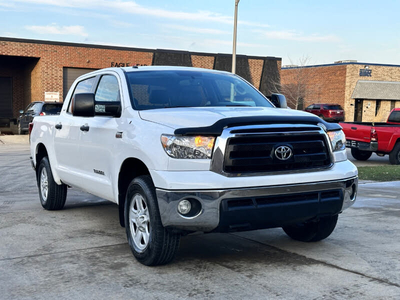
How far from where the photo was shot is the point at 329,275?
471 centimetres

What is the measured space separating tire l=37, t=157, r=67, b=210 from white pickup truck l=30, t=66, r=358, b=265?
1.83 metres

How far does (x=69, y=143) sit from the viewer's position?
6996 millimetres

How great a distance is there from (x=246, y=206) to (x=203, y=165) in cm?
50

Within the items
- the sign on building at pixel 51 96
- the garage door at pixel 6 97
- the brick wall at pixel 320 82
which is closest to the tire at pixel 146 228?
the sign on building at pixel 51 96

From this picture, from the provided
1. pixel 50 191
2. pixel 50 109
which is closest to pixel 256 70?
pixel 50 109

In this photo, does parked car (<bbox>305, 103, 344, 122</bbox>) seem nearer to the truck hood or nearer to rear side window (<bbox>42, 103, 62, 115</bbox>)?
rear side window (<bbox>42, 103, 62, 115</bbox>)

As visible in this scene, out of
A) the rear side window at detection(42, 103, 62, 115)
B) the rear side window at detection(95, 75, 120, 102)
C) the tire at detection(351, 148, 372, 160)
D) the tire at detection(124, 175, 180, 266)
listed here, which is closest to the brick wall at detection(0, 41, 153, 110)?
the rear side window at detection(42, 103, 62, 115)

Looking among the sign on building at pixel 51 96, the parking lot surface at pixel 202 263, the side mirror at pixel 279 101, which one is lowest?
the parking lot surface at pixel 202 263

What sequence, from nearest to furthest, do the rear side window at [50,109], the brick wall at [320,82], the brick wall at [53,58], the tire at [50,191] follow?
the tire at [50,191] → the rear side window at [50,109] → the brick wall at [53,58] → the brick wall at [320,82]

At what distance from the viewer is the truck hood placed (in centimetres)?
480

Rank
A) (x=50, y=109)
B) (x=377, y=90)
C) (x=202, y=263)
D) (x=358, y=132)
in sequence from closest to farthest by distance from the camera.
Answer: (x=202, y=263), (x=358, y=132), (x=50, y=109), (x=377, y=90)

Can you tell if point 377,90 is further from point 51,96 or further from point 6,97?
point 6,97

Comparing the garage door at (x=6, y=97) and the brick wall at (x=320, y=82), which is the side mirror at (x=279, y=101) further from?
the brick wall at (x=320, y=82)

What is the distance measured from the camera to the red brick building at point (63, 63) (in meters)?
33.2
